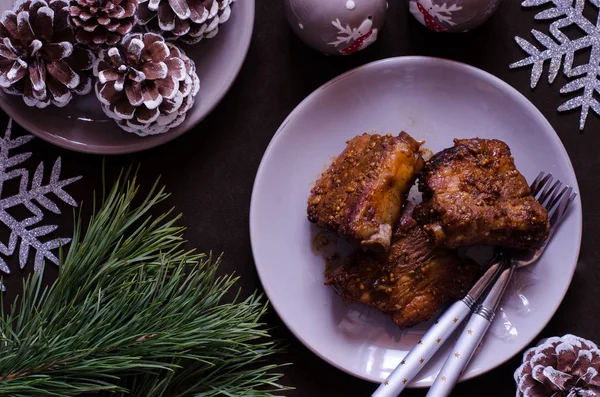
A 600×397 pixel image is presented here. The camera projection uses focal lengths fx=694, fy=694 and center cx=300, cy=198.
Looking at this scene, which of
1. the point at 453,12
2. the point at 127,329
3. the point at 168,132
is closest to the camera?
the point at 127,329

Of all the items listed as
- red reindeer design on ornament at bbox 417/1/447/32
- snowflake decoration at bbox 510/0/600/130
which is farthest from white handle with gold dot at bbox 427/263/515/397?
red reindeer design on ornament at bbox 417/1/447/32

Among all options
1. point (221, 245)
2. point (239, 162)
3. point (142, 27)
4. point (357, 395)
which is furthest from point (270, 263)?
point (142, 27)

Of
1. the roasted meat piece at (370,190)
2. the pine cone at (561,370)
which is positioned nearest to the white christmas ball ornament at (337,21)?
the roasted meat piece at (370,190)

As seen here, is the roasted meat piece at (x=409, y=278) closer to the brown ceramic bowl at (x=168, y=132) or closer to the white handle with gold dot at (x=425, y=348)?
the white handle with gold dot at (x=425, y=348)

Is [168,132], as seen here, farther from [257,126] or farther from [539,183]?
[539,183]

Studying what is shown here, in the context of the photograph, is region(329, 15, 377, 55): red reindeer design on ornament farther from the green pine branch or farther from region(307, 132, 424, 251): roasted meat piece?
the green pine branch

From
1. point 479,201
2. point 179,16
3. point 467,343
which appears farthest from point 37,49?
point 467,343
